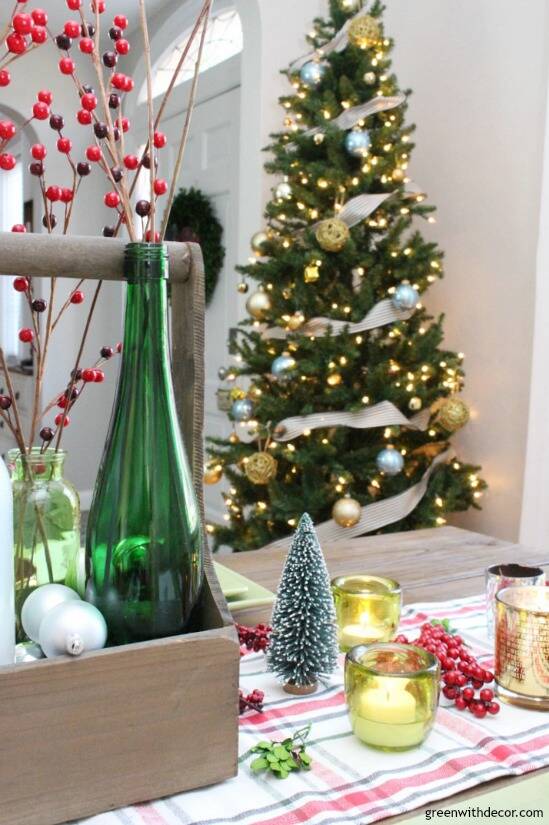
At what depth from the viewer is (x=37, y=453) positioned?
62 centimetres

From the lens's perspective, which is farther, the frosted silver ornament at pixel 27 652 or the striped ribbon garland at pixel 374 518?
the striped ribbon garland at pixel 374 518

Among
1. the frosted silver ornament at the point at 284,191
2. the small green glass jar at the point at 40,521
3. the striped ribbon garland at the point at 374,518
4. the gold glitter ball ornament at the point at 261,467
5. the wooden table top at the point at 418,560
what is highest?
the frosted silver ornament at the point at 284,191

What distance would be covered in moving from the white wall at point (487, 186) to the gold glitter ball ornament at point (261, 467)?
76 cm

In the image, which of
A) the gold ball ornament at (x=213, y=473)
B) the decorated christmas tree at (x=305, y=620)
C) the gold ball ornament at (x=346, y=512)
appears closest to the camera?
the decorated christmas tree at (x=305, y=620)

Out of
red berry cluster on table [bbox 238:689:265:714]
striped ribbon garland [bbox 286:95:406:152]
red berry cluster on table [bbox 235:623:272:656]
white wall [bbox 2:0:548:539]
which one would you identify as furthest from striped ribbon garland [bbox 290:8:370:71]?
red berry cluster on table [bbox 238:689:265:714]

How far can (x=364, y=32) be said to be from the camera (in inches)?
100.0

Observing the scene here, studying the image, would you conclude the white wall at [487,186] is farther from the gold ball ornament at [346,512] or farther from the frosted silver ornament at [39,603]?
the frosted silver ornament at [39,603]

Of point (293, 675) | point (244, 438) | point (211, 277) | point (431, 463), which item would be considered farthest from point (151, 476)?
point (211, 277)

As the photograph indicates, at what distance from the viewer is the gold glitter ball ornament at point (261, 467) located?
258 centimetres

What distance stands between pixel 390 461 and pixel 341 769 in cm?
197

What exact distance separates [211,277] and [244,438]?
938 millimetres

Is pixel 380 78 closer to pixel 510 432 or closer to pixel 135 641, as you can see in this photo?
pixel 510 432

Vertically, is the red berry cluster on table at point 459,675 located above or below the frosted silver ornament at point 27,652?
below

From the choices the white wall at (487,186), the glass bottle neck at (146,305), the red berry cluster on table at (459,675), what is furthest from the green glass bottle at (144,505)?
the white wall at (487,186)
